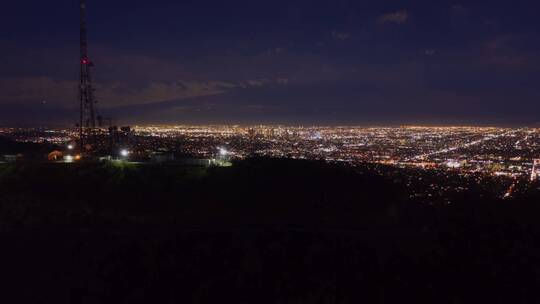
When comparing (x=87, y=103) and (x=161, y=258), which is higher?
(x=87, y=103)

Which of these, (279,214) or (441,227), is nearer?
(441,227)

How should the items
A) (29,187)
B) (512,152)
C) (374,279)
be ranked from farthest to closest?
(512,152) → (29,187) → (374,279)

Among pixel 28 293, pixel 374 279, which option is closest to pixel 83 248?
pixel 28 293

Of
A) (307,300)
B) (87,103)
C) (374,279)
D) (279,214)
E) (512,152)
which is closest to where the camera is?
(307,300)

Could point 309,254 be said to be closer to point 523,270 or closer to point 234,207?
point 523,270

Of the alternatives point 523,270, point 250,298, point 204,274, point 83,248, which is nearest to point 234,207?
point 83,248

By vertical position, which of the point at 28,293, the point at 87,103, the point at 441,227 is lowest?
the point at 28,293
